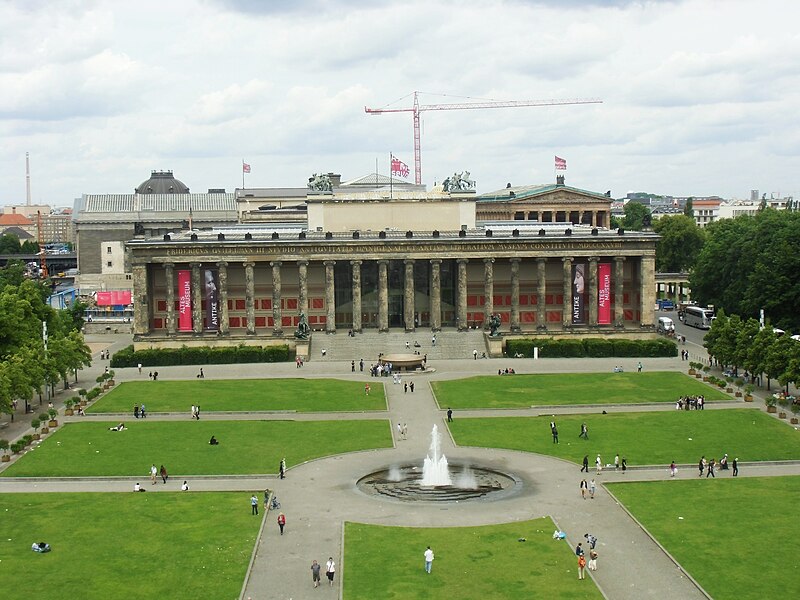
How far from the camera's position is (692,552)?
56.5 meters

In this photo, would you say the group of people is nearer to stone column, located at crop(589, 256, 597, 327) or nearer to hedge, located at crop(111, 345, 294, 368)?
stone column, located at crop(589, 256, 597, 327)

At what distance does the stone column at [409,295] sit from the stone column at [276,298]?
54.5ft

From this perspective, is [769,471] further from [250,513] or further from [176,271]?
[176,271]

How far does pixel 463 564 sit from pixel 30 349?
64.9 meters

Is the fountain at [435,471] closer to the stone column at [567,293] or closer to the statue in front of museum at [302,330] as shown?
the statue in front of museum at [302,330]

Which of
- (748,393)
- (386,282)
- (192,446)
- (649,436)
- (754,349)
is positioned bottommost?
(192,446)

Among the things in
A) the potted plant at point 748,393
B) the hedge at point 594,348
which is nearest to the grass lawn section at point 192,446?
the potted plant at point 748,393

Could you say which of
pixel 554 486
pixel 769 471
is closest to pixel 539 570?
pixel 554 486

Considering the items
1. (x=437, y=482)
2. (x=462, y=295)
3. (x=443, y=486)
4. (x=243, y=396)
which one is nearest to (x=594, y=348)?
(x=462, y=295)

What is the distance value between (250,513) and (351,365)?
5961 centimetres

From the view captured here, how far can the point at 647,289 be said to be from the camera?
13725 cm

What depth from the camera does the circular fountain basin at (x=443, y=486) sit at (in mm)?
68938

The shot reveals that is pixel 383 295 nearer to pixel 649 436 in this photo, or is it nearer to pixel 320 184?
pixel 320 184

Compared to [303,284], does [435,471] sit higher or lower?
lower
